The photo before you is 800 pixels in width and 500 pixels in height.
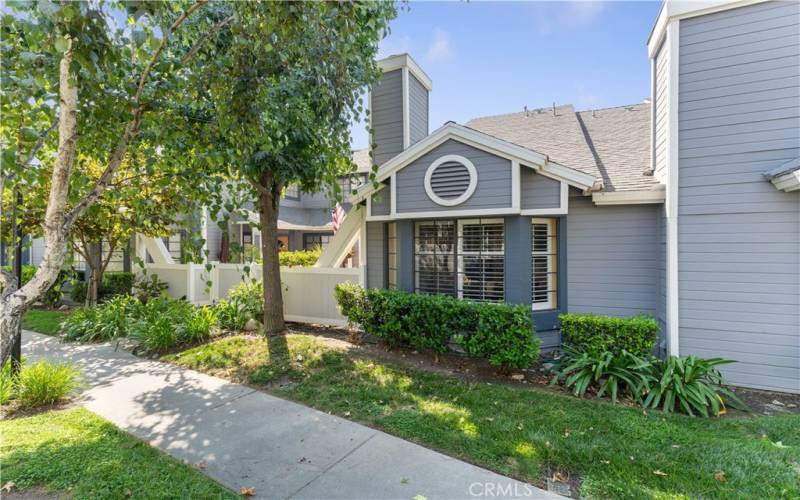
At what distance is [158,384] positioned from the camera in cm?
539

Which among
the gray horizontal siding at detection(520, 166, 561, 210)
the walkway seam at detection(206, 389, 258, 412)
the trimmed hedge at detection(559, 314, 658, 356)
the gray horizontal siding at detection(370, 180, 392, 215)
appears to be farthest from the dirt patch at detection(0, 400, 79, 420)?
the gray horizontal siding at detection(520, 166, 561, 210)

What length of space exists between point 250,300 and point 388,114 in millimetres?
5611

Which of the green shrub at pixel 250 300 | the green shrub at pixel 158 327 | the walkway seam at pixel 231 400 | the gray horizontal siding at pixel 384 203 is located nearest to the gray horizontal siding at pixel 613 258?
the gray horizontal siding at pixel 384 203

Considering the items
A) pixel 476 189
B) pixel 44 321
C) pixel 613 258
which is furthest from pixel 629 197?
pixel 44 321

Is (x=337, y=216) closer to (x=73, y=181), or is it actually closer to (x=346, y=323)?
(x=346, y=323)

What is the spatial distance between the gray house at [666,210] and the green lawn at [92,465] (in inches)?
183

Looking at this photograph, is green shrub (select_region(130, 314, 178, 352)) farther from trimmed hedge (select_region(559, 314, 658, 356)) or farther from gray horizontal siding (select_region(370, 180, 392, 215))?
trimmed hedge (select_region(559, 314, 658, 356))

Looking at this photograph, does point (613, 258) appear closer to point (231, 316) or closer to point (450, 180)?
point (450, 180)

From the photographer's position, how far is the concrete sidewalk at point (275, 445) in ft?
10.1

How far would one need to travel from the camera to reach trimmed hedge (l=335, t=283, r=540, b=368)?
17.7ft

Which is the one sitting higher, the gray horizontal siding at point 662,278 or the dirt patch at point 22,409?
the gray horizontal siding at point 662,278

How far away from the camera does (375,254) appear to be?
8117 mm

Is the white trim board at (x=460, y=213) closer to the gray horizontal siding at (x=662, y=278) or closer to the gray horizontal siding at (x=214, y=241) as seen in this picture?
the gray horizontal siding at (x=662, y=278)

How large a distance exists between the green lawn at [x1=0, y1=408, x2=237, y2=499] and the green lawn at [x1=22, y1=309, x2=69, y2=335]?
5.87m
